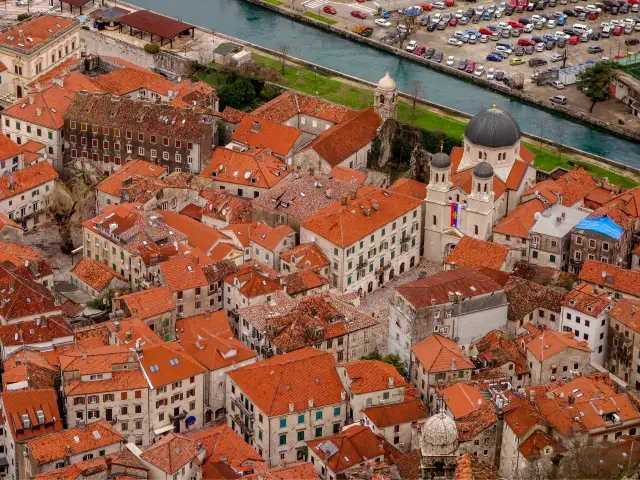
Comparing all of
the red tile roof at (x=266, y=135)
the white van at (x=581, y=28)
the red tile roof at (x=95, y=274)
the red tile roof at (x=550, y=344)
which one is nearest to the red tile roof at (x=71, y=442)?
the red tile roof at (x=95, y=274)

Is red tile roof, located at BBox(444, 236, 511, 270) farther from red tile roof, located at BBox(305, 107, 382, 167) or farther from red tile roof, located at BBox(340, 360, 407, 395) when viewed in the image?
red tile roof, located at BBox(305, 107, 382, 167)

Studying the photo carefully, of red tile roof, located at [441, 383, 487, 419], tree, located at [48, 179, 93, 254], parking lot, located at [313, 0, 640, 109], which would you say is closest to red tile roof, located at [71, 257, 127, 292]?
tree, located at [48, 179, 93, 254]

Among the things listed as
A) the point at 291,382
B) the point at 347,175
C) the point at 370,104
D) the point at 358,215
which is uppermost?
the point at 358,215

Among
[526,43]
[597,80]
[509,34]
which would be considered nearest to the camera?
[597,80]

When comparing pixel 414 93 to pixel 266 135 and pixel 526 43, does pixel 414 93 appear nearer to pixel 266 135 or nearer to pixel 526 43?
pixel 526 43

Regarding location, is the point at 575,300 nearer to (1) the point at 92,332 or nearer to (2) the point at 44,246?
(1) the point at 92,332

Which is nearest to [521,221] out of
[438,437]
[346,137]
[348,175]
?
[348,175]
